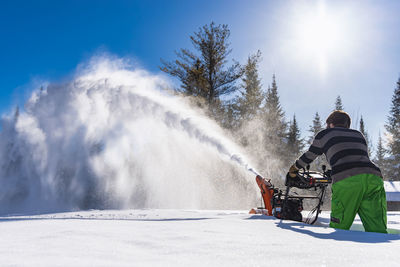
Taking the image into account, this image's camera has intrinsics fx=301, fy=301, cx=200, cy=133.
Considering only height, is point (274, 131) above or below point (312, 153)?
above

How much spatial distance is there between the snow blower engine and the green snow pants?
2.06 ft

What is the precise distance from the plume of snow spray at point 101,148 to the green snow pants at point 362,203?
4.80m

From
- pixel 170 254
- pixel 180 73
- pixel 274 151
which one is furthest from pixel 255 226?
pixel 274 151

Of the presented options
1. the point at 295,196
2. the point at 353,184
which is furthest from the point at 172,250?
the point at 295,196

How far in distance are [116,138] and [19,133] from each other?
304cm

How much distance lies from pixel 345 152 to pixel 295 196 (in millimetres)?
1213

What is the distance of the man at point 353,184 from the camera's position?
120 inches

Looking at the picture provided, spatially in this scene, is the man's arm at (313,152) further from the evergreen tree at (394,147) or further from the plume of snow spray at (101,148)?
the evergreen tree at (394,147)

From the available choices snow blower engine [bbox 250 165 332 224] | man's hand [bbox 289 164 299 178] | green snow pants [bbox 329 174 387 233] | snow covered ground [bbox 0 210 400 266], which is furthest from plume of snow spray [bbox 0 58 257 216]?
snow covered ground [bbox 0 210 400 266]

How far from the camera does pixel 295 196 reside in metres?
4.18

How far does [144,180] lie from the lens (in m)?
9.70

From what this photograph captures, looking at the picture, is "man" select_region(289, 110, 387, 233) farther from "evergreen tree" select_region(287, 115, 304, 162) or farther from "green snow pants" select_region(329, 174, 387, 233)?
"evergreen tree" select_region(287, 115, 304, 162)

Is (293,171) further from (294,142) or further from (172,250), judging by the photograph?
(294,142)

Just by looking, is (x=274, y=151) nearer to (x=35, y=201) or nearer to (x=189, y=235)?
(x=35, y=201)
